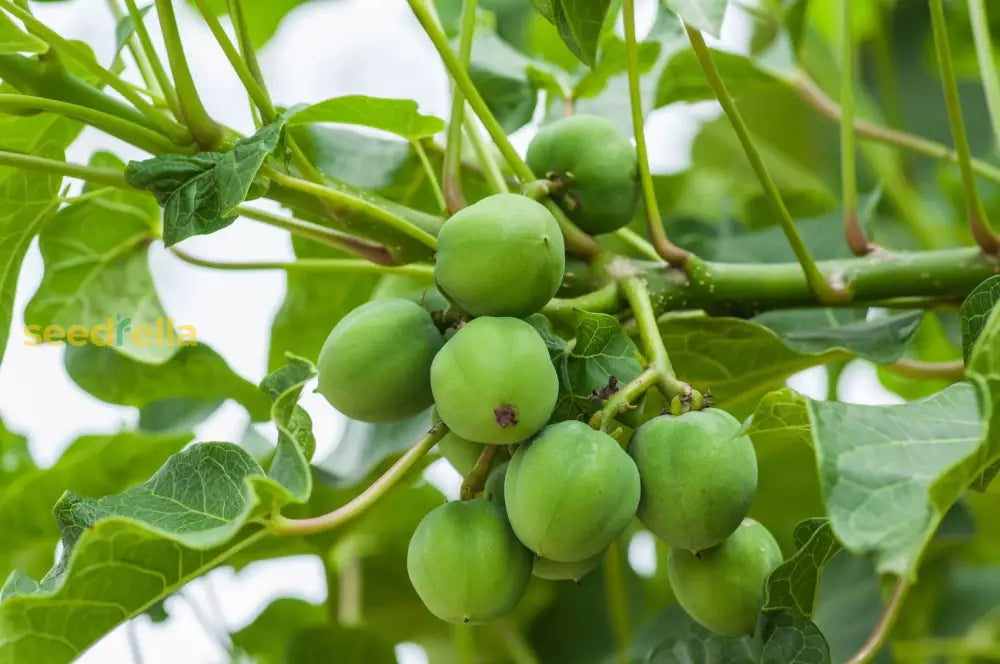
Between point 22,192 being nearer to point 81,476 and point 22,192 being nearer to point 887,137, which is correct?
point 81,476

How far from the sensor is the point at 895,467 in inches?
23.1

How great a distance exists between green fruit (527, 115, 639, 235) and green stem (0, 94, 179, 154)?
32 cm

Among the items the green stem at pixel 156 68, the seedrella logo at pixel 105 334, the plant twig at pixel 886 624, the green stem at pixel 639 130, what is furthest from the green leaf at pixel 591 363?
the seedrella logo at pixel 105 334

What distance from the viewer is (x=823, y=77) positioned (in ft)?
5.62

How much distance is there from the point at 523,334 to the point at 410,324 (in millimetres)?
109

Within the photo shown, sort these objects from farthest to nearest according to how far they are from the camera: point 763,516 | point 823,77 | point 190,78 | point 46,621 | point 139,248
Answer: point 823,77
point 763,516
point 139,248
point 190,78
point 46,621

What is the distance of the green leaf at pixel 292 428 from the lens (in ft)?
2.39

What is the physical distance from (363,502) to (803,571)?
1.05 feet

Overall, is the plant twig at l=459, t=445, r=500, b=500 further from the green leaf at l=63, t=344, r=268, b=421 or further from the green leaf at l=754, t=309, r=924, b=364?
the green leaf at l=63, t=344, r=268, b=421

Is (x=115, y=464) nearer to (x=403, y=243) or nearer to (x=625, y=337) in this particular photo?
(x=403, y=243)

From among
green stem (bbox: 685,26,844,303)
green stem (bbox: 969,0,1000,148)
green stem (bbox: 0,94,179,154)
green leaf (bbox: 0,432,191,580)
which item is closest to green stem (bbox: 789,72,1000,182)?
green stem (bbox: 969,0,1000,148)

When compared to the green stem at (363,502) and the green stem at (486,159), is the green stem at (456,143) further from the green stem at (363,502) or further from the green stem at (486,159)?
the green stem at (363,502)

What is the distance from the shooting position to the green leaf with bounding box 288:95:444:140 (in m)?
0.94

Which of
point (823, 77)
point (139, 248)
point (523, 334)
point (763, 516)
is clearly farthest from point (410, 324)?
point (823, 77)
